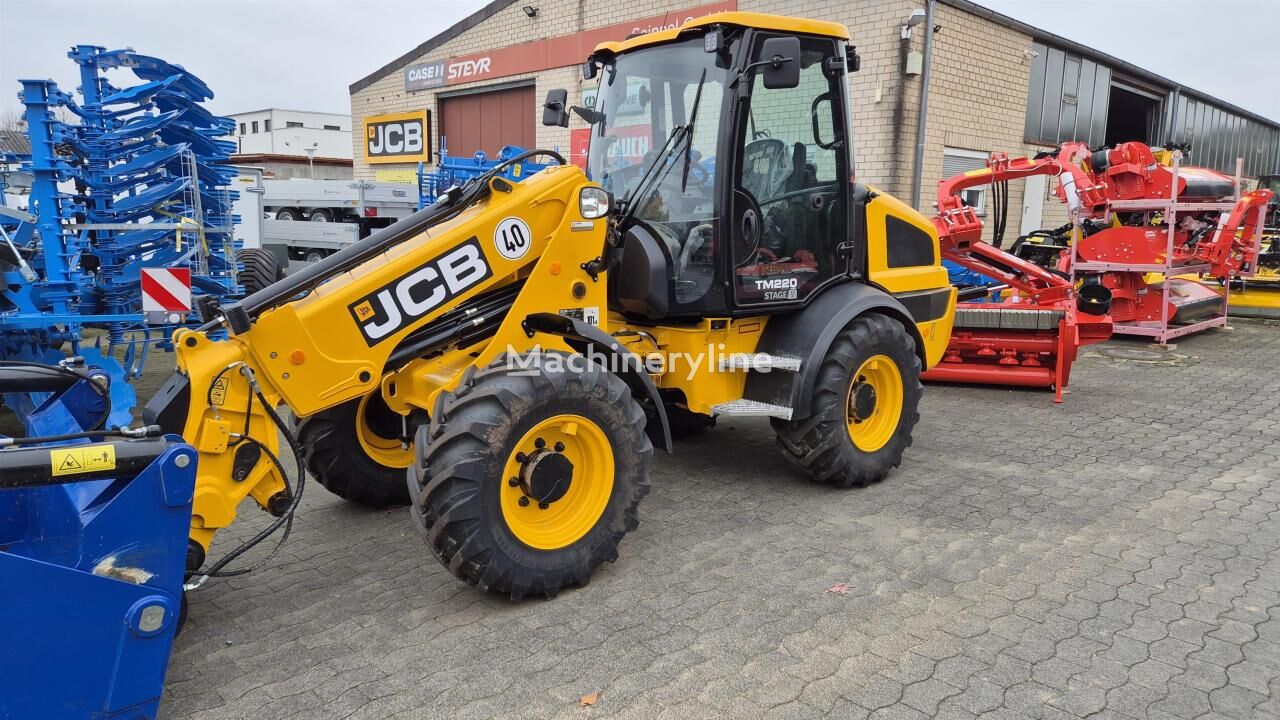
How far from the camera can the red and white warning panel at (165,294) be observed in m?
6.02

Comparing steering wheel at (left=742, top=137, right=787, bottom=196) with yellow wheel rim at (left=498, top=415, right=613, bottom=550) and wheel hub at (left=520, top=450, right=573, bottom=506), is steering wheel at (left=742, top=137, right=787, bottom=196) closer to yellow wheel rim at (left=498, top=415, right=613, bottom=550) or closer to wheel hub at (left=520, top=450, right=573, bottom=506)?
yellow wheel rim at (left=498, top=415, right=613, bottom=550)

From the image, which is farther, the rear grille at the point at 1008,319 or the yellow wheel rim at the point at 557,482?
Answer: the rear grille at the point at 1008,319

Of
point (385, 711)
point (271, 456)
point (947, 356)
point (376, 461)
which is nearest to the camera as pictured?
point (385, 711)

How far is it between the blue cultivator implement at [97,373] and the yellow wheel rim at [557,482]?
1215 millimetres

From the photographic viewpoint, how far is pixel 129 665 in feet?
8.13

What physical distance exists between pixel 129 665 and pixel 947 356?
6935mm

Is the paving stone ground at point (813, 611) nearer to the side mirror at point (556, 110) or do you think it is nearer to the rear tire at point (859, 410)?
the rear tire at point (859, 410)

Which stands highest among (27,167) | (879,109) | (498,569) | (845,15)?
(845,15)

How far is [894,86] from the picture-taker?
36.3 feet

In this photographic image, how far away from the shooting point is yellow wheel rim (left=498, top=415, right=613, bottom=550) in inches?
134

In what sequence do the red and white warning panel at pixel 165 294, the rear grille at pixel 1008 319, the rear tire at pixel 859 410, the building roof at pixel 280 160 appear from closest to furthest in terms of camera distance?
the rear tire at pixel 859 410 < the red and white warning panel at pixel 165 294 < the rear grille at pixel 1008 319 < the building roof at pixel 280 160

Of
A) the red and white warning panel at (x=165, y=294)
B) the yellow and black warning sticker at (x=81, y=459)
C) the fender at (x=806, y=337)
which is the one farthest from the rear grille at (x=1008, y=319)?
the yellow and black warning sticker at (x=81, y=459)

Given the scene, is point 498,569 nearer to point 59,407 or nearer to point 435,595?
point 435,595

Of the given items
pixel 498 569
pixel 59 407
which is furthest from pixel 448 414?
pixel 59 407
